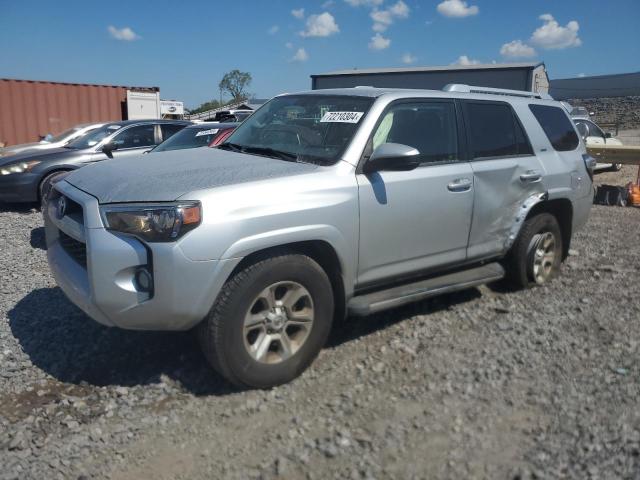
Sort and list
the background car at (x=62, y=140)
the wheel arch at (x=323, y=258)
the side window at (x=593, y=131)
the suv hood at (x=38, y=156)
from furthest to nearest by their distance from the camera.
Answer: the side window at (x=593, y=131), the background car at (x=62, y=140), the suv hood at (x=38, y=156), the wheel arch at (x=323, y=258)

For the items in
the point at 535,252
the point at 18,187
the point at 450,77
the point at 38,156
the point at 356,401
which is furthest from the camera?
the point at 450,77

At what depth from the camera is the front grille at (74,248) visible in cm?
326

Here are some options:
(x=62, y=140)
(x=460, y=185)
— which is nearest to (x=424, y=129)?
(x=460, y=185)

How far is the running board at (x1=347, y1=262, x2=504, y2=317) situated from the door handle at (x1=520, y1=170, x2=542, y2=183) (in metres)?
0.74

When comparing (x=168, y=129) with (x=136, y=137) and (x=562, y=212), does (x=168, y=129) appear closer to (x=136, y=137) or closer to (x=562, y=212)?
(x=136, y=137)

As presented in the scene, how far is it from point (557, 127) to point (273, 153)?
2920 mm

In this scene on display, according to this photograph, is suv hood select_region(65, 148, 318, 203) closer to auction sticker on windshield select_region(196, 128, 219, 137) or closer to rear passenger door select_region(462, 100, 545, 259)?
rear passenger door select_region(462, 100, 545, 259)

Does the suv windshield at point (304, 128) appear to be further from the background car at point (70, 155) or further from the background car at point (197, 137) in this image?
the background car at point (70, 155)

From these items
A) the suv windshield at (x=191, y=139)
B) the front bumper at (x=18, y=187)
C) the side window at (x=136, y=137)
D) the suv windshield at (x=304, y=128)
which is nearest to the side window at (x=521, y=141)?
the suv windshield at (x=304, y=128)

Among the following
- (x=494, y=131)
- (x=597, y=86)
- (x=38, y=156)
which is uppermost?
(x=597, y=86)

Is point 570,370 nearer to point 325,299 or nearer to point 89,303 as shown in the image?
point 325,299

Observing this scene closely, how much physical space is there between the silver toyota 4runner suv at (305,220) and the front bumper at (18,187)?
5414mm

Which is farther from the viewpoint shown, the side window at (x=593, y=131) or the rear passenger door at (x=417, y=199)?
the side window at (x=593, y=131)

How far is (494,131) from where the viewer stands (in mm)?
4574
